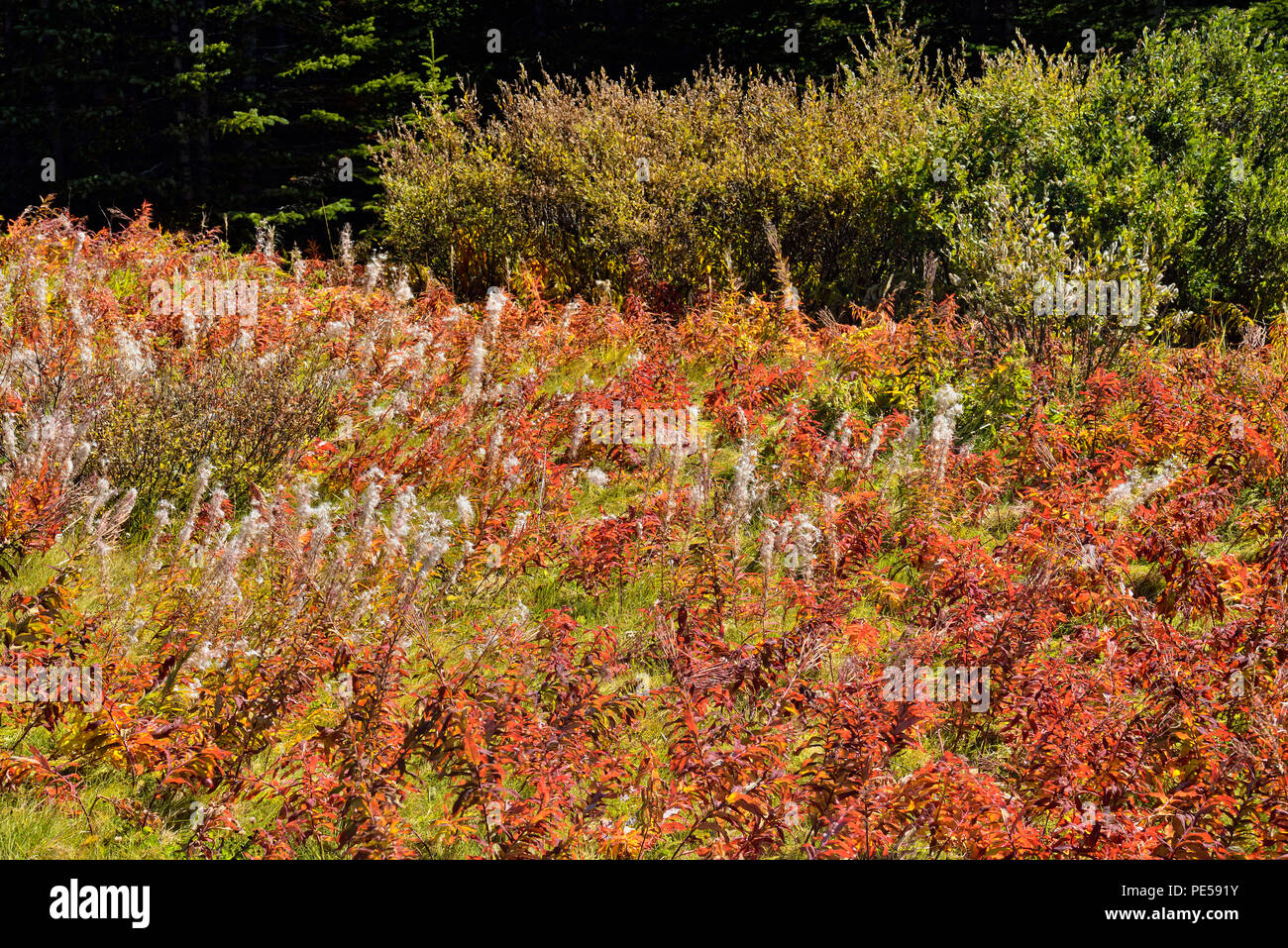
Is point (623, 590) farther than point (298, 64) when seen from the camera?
No

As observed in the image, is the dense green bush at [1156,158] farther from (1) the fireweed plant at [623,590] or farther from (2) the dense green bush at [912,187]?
(1) the fireweed plant at [623,590]

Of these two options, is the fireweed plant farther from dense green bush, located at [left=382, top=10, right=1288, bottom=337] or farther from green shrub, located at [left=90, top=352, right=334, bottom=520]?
dense green bush, located at [left=382, top=10, right=1288, bottom=337]

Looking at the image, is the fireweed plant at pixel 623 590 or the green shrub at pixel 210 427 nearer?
the fireweed plant at pixel 623 590

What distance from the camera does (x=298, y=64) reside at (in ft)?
54.0

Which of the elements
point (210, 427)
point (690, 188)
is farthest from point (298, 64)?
point (210, 427)

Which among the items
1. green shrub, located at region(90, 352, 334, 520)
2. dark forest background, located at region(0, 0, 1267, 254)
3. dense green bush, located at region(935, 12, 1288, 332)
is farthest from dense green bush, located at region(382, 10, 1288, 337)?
green shrub, located at region(90, 352, 334, 520)

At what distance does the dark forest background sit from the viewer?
53.8ft

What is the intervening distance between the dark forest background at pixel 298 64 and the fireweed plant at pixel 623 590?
8234mm

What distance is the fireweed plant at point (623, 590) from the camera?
11.5 feet

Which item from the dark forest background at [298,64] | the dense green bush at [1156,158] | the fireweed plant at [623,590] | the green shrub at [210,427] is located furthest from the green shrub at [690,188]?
the green shrub at [210,427]

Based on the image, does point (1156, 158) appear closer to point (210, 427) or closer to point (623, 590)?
point (623, 590)

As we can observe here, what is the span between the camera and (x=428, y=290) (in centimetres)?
985

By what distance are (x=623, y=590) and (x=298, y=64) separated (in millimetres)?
13919

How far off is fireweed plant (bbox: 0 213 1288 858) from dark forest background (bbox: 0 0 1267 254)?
8234mm
